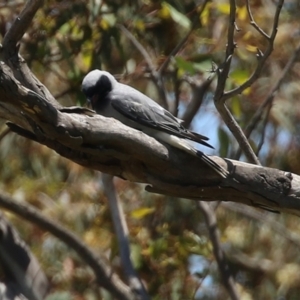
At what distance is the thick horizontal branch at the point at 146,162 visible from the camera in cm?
277

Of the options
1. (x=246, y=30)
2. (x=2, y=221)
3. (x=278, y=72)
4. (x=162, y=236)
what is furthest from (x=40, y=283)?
(x=278, y=72)

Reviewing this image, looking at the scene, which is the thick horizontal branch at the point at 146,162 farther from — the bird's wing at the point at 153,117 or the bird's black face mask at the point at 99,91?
the bird's black face mask at the point at 99,91

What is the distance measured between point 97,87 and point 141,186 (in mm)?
1468

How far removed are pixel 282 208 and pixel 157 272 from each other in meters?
1.86

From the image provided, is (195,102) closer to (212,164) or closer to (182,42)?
(182,42)

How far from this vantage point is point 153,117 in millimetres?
3555

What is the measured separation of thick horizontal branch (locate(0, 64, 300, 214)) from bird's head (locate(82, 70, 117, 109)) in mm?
988

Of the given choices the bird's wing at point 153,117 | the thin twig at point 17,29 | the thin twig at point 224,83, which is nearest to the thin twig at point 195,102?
the bird's wing at point 153,117

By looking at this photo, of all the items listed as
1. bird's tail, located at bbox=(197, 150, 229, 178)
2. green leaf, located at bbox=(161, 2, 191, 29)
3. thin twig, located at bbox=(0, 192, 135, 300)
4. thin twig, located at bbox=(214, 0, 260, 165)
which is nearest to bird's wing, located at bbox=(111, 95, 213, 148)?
thin twig, located at bbox=(214, 0, 260, 165)

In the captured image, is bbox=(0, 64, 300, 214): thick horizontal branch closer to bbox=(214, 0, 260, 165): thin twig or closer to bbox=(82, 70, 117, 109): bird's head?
bbox=(214, 0, 260, 165): thin twig

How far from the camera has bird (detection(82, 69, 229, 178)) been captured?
10.2ft

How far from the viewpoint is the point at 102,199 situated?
5191mm

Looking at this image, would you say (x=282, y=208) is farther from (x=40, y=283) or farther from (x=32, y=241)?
(x=32, y=241)

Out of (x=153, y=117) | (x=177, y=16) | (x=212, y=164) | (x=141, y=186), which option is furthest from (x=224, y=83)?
(x=141, y=186)
